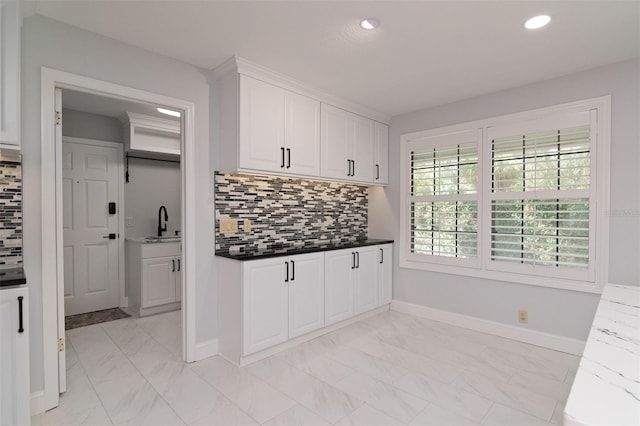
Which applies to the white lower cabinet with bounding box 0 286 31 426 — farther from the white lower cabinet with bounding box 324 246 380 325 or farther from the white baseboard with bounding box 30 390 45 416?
the white lower cabinet with bounding box 324 246 380 325

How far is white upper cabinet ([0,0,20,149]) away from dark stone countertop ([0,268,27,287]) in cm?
Answer: 70

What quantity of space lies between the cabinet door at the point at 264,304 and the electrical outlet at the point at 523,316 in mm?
2289

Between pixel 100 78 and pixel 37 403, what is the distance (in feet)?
7.19

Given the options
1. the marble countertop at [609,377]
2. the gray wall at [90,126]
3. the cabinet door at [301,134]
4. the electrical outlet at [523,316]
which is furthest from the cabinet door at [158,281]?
the marble countertop at [609,377]

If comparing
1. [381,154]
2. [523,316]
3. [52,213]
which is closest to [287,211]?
[381,154]

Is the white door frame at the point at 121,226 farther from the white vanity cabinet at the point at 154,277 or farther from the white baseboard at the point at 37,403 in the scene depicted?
the white baseboard at the point at 37,403

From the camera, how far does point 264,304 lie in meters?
2.84

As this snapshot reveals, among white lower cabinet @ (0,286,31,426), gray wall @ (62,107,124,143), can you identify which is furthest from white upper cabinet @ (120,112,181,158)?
white lower cabinet @ (0,286,31,426)

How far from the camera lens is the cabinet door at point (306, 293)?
120 inches

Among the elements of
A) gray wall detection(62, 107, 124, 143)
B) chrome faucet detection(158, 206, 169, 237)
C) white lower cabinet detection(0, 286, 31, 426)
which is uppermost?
gray wall detection(62, 107, 124, 143)

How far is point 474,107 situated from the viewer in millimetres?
3580

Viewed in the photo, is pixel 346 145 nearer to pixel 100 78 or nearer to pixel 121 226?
pixel 100 78

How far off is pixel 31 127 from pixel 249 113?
1.47m

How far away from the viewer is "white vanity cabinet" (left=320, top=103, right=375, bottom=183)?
3521mm
